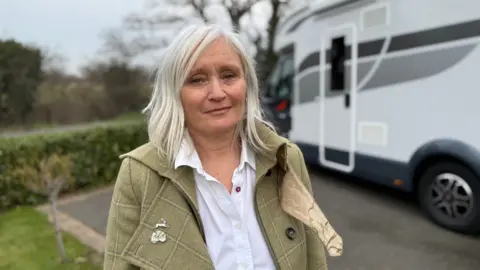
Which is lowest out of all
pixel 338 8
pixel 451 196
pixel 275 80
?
pixel 451 196

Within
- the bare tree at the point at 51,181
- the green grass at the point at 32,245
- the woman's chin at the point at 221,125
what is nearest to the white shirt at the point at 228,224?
the woman's chin at the point at 221,125

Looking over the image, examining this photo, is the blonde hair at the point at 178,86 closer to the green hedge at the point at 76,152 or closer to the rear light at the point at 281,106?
the green hedge at the point at 76,152

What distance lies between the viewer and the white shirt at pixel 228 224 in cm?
129

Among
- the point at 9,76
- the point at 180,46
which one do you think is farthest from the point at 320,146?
the point at 9,76

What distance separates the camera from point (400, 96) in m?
4.61

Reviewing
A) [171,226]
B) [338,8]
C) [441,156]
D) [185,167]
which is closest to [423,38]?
[441,156]

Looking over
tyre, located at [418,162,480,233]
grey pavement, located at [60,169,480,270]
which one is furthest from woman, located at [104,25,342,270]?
tyre, located at [418,162,480,233]

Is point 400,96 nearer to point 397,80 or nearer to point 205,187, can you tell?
point 397,80

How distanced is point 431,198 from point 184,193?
3996 millimetres

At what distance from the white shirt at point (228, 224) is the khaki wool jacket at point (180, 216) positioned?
0.03m

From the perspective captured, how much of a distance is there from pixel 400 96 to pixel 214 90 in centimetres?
388

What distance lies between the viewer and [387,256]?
378cm

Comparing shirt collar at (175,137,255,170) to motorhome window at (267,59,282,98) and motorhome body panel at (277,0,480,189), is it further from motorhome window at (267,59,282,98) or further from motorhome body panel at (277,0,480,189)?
motorhome window at (267,59,282,98)

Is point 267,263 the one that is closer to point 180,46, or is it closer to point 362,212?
point 180,46
